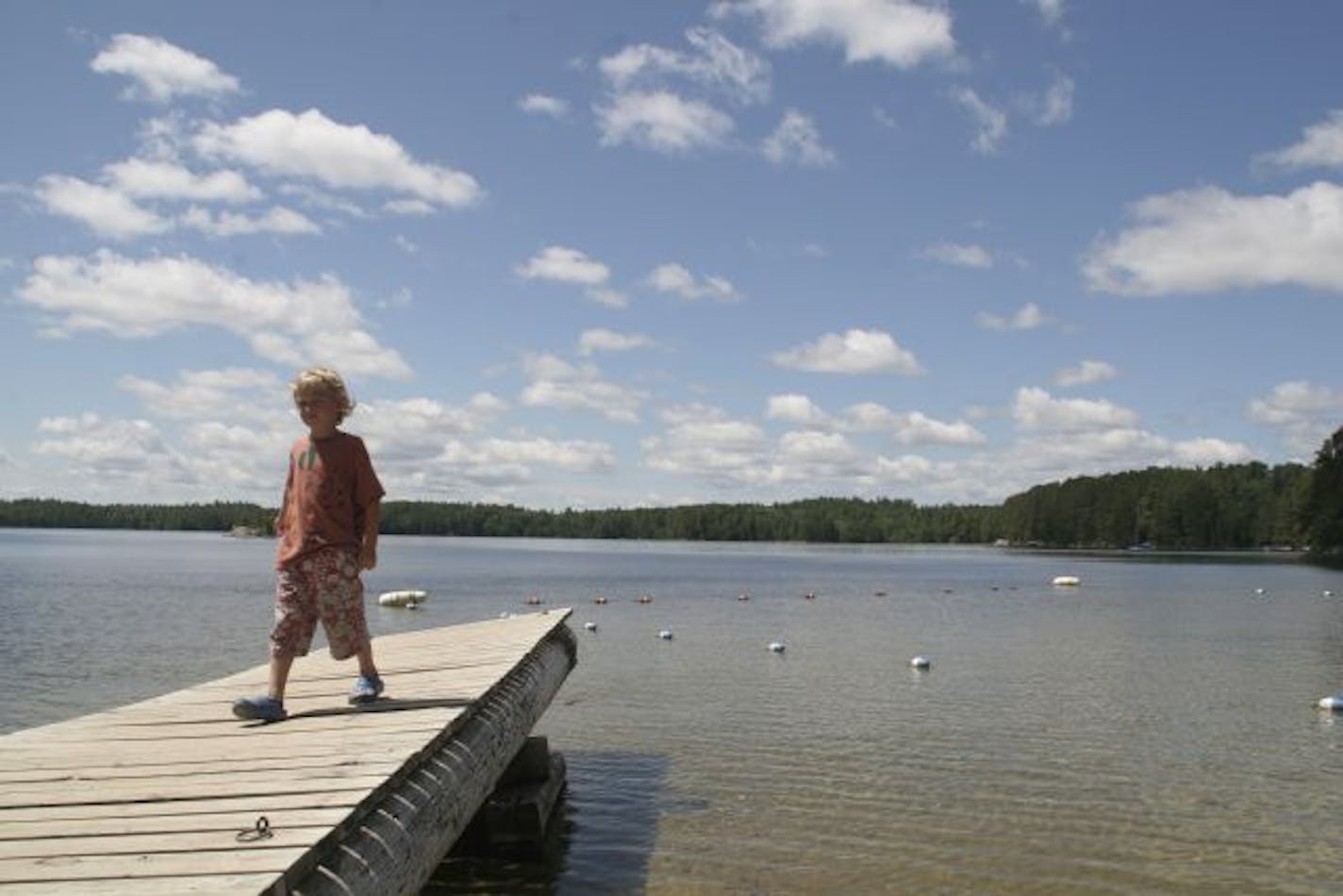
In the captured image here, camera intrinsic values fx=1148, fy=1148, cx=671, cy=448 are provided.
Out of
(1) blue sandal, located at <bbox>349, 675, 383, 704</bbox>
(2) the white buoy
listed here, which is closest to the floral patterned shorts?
(1) blue sandal, located at <bbox>349, 675, 383, 704</bbox>

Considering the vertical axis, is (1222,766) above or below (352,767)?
below

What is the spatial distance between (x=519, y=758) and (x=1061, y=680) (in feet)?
54.2

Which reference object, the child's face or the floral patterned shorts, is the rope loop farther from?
the child's face

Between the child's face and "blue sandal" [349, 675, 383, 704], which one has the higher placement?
the child's face

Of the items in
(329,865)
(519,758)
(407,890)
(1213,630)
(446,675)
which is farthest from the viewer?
(1213,630)

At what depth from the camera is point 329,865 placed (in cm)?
517

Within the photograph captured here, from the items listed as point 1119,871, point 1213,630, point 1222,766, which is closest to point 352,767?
point 1119,871

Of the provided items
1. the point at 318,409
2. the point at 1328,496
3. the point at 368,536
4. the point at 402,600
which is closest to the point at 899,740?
the point at 368,536

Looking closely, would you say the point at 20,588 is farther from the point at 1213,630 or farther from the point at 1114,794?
the point at 1114,794

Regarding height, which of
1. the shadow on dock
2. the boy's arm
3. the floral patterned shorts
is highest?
the boy's arm

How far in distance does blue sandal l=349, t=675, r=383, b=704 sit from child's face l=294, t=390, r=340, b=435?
79.5 inches

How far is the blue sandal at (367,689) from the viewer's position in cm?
908

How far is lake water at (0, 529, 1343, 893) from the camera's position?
441 inches

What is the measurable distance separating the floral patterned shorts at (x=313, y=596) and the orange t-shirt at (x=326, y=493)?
97mm
